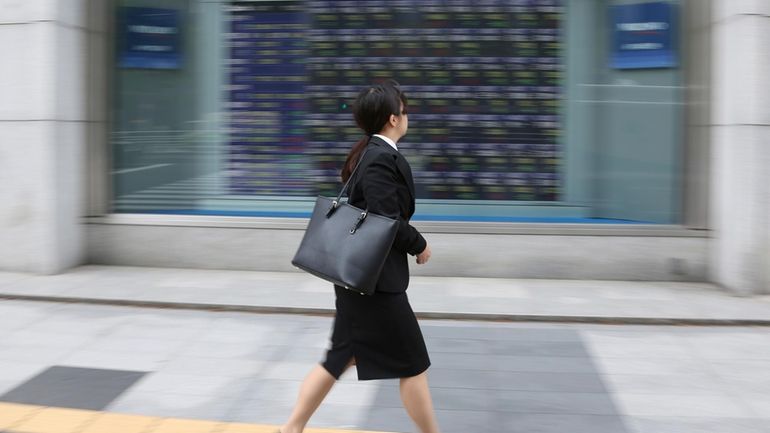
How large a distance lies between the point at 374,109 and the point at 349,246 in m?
0.64

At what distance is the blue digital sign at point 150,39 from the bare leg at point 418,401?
5.91 metres

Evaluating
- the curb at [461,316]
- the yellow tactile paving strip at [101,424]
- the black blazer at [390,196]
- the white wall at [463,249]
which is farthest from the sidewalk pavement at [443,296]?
the black blazer at [390,196]

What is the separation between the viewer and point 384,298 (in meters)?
3.71

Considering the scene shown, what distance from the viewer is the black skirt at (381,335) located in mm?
3711

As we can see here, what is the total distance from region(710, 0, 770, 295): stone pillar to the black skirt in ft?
15.2

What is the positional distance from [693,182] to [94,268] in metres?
5.73

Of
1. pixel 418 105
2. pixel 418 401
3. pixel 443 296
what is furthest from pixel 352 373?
pixel 418 105

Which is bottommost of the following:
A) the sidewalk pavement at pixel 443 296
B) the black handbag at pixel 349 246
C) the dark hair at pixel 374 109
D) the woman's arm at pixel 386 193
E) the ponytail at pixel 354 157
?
the sidewalk pavement at pixel 443 296

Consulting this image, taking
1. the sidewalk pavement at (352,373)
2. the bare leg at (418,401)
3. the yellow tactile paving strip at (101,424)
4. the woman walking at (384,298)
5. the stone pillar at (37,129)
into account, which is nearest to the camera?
the woman walking at (384,298)

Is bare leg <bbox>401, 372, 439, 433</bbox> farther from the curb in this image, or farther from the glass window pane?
the glass window pane

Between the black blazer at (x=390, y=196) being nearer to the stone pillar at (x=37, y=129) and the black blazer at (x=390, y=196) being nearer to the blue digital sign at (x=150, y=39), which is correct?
the stone pillar at (x=37, y=129)

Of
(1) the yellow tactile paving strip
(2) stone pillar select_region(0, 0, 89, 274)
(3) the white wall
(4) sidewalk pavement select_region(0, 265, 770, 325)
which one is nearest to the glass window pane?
(3) the white wall

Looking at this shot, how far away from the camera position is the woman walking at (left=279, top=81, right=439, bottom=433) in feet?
12.0

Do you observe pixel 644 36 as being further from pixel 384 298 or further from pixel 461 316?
pixel 384 298
